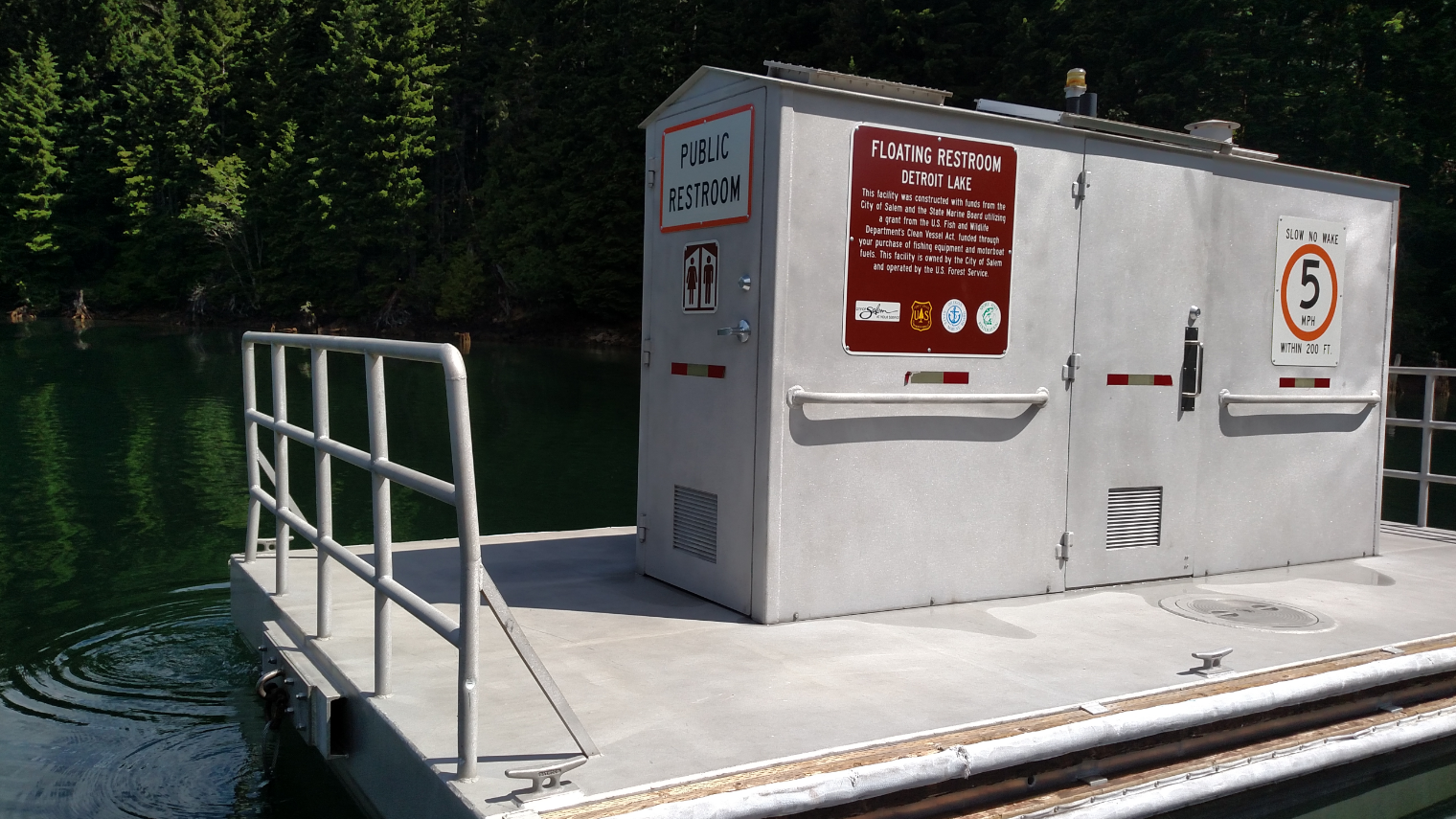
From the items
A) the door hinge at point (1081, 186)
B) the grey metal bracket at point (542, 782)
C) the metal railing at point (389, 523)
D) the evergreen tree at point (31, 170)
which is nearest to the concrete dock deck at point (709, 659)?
the grey metal bracket at point (542, 782)

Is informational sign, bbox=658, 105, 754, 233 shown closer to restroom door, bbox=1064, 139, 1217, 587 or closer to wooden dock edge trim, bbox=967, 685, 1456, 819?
restroom door, bbox=1064, 139, 1217, 587

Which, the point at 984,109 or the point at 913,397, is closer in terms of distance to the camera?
the point at 913,397

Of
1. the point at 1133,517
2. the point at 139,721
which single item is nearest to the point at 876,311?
the point at 1133,517

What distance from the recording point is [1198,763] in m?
3.95

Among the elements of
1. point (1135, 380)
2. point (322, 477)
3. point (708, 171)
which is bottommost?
point (322, 477)

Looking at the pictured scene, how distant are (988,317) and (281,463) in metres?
3.27

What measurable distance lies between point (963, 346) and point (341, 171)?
50.5 metres

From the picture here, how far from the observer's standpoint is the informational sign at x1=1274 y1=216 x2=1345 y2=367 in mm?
6523

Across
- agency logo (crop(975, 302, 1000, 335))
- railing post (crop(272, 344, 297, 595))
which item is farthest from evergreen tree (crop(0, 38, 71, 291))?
agency logo (crop(975, 302, 1000, 335))

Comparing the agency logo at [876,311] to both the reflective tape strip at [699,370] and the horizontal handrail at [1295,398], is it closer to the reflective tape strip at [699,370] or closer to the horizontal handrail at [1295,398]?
the reflective tape strip at [699,370]

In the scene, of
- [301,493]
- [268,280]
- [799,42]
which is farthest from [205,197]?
[301,493]

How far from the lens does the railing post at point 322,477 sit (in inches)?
163

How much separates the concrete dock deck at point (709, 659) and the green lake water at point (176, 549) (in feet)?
1.95

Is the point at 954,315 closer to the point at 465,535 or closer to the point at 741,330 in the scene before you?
the point at 741,330
